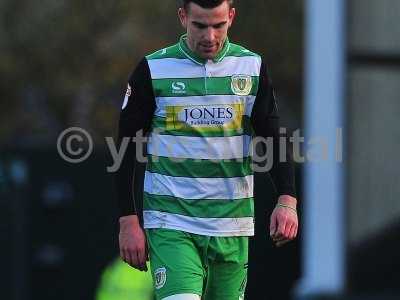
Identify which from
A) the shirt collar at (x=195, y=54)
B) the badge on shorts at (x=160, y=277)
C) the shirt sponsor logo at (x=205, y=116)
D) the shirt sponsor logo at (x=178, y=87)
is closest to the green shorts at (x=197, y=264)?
the badge on shorts at (x=160, y=277)

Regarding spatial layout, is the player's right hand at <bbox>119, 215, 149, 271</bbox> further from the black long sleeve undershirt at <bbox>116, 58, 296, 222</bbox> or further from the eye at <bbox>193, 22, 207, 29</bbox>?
the eye at <bbox>193, 22, 207, 29</bbox>

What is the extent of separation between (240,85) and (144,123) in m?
0.46

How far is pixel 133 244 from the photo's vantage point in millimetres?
5715

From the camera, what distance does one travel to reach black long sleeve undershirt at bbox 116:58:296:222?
5.80m

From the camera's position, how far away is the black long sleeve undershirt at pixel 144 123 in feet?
19.0

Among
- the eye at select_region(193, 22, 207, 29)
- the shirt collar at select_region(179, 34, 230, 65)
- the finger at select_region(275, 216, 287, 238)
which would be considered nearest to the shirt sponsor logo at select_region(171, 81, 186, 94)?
the shirt collar at select_region(179, 34, 230, 65)

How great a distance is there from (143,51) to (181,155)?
1748cm

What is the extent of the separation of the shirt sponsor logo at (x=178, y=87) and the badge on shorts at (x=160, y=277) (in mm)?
772

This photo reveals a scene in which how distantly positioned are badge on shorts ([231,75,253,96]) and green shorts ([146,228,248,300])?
2.13ft

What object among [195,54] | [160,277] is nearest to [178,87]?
[195,54]

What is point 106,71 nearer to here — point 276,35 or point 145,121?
point 276,35

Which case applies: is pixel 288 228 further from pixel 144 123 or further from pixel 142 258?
pixel 144 123

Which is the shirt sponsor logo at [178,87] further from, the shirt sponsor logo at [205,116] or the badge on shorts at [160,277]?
the badge on shorts at [160,277]

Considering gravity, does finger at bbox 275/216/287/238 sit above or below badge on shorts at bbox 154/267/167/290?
above
